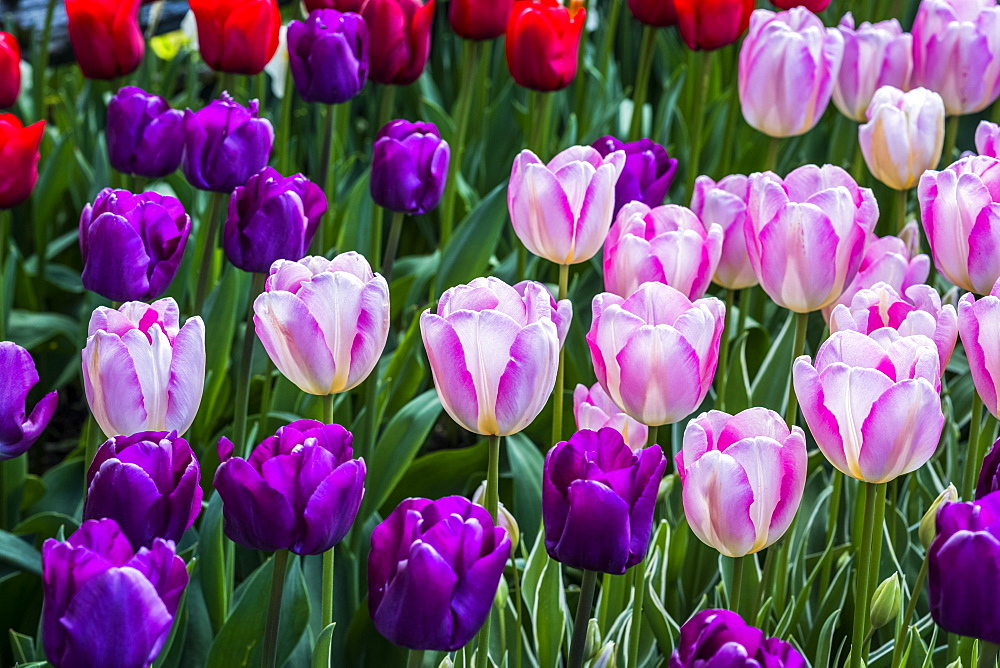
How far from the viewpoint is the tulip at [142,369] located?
0.89 metres

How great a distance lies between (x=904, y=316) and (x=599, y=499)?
38cm

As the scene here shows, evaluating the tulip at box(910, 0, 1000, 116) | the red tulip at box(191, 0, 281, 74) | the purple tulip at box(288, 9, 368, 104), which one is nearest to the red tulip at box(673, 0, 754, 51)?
the tulip at box(910, 0, 1000, 116)

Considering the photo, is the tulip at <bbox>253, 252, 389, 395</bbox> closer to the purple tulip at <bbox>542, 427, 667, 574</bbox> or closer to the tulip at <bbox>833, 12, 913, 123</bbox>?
the purple tulip at <bbox>542, 427, 667, 574</bbox>

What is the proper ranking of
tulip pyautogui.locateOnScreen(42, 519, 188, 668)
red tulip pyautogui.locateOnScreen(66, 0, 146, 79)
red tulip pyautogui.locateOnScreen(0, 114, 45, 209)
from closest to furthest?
tulip pyautogui.locateOnScreen(42, 519, 188, 668)
red tulip pyautogui.locateOnScreen(0, 114, 45, 209)
red tulip pyautogui.locateOnScreen(66, 0, 146, 79)

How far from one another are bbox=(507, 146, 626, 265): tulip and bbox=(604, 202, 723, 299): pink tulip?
1.7 inches

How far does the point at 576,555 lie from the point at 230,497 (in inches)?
9.3

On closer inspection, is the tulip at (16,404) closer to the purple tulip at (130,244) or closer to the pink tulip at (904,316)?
the purple tulip at (130,244)

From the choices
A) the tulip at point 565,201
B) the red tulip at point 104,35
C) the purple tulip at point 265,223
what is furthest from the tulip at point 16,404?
the red tulip at point 104,35

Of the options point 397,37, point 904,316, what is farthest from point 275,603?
point 397,37

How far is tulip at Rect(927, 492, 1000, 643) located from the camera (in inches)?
27.0

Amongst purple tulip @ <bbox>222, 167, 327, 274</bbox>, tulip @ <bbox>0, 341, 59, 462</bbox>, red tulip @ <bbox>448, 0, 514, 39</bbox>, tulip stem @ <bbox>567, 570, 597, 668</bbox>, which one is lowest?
tulip stem @ <bbox>567, 570, 597, 668</bbox>

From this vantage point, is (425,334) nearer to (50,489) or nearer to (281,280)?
(281,280)

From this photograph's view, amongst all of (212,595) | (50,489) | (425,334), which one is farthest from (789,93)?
(50,489)

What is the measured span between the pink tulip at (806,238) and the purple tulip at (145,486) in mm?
578
